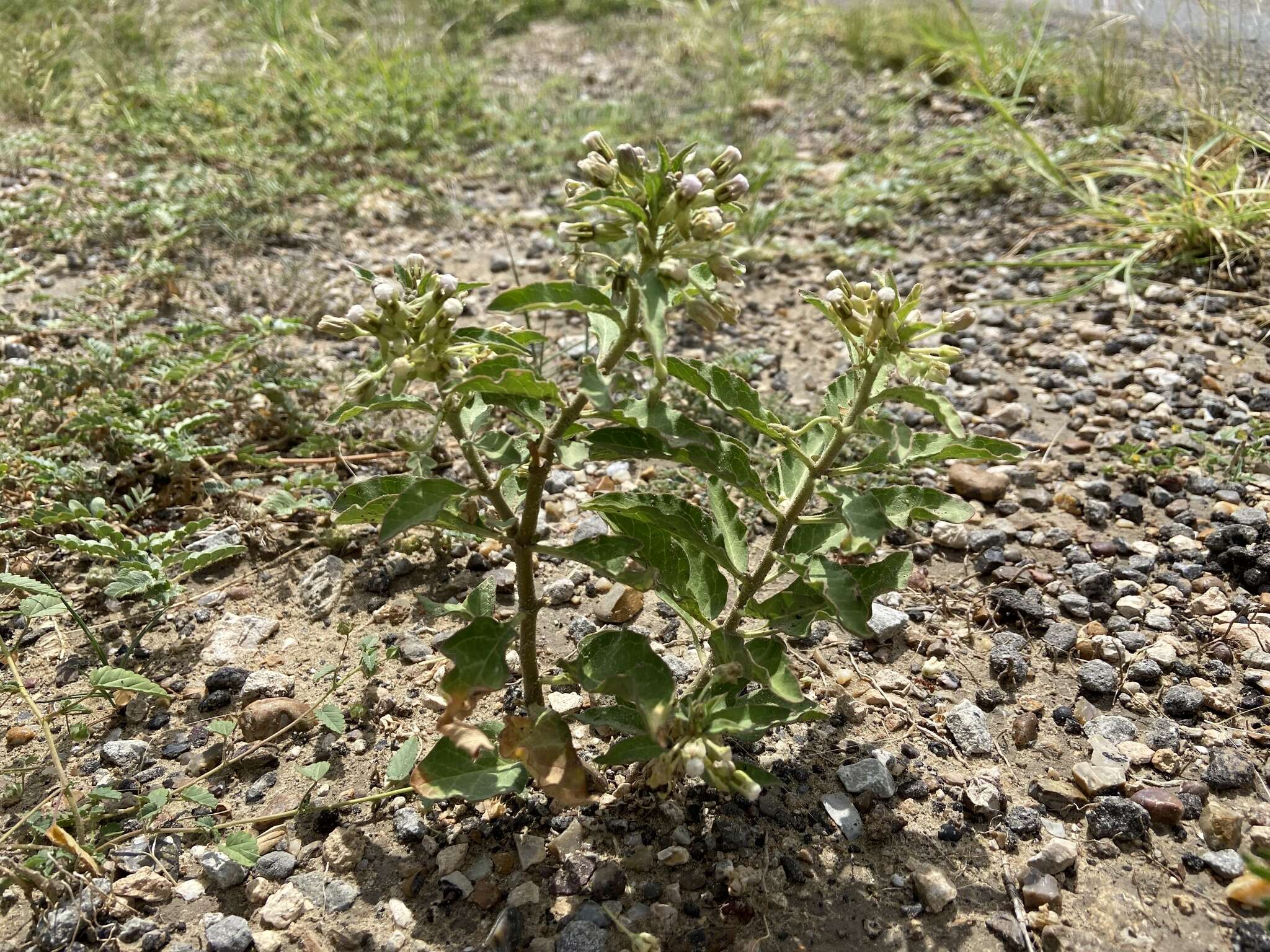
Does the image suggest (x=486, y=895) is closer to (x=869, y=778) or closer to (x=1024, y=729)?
(x=869, y=778)

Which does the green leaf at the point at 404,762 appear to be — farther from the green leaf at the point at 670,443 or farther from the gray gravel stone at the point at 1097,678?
the gray gravel stone at the point at 1097,678

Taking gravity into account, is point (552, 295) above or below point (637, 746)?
above

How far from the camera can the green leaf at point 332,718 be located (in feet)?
8.08

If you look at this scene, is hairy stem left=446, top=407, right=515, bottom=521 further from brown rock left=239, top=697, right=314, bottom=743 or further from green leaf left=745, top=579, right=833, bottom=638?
brown rock left=239, top=697, right=314, bottom=743

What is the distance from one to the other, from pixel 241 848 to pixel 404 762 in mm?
389

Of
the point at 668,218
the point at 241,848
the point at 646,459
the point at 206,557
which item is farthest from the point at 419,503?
the point at 206,557

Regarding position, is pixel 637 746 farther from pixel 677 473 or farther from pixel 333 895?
pixel 677 473

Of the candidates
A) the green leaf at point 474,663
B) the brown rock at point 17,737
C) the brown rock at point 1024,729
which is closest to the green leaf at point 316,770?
the green leaf at point 474,663

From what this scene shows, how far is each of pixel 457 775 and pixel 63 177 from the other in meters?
4.66

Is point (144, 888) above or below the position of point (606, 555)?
below

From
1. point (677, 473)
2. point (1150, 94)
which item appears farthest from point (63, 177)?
point (1150, 94)

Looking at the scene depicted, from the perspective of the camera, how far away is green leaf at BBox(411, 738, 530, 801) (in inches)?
81.3

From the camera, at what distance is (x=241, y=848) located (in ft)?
7.18

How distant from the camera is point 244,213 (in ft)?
16.3
